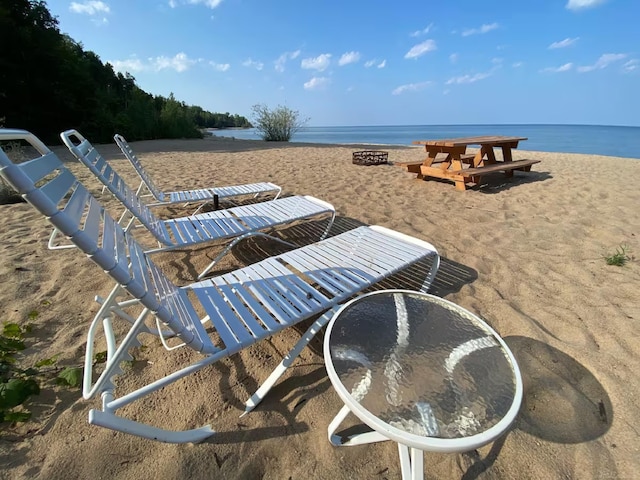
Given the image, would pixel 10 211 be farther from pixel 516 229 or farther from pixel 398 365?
pixel 516 229

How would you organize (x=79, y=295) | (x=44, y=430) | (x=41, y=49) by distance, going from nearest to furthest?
1. (x=44, y=430)
2. (x=79, y=295)
3. (x=41, y=49)

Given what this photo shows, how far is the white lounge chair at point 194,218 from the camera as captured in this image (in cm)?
235

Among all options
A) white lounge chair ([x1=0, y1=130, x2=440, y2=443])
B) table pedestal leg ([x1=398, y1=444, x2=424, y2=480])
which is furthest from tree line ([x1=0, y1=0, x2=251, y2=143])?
table pedestal leg ([x1=398, y1=444, x2=424, y2=480])

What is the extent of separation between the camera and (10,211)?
3.77m

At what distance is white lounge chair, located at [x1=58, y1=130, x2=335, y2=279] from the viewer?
2.35 metres

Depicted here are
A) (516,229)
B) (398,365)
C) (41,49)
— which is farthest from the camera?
(41,49)

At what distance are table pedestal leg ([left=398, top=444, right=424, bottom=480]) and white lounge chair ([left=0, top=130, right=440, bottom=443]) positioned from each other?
2.10 feet

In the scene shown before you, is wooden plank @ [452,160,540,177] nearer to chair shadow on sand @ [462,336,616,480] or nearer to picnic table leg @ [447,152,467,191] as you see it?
picnic table leg @ [447,152,467,191]

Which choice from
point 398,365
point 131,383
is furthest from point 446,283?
point 131,383

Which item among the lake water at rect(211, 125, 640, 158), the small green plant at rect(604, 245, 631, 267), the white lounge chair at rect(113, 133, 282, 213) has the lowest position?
the lake water at rect(211, 125, 640, 158)

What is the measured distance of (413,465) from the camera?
1100 mm

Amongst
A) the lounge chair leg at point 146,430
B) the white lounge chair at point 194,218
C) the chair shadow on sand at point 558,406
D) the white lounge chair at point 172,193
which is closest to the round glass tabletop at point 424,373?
the chair shadow on sand at point 558,406

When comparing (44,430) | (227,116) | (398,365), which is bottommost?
(227,116)

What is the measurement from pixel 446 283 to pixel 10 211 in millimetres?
5259
